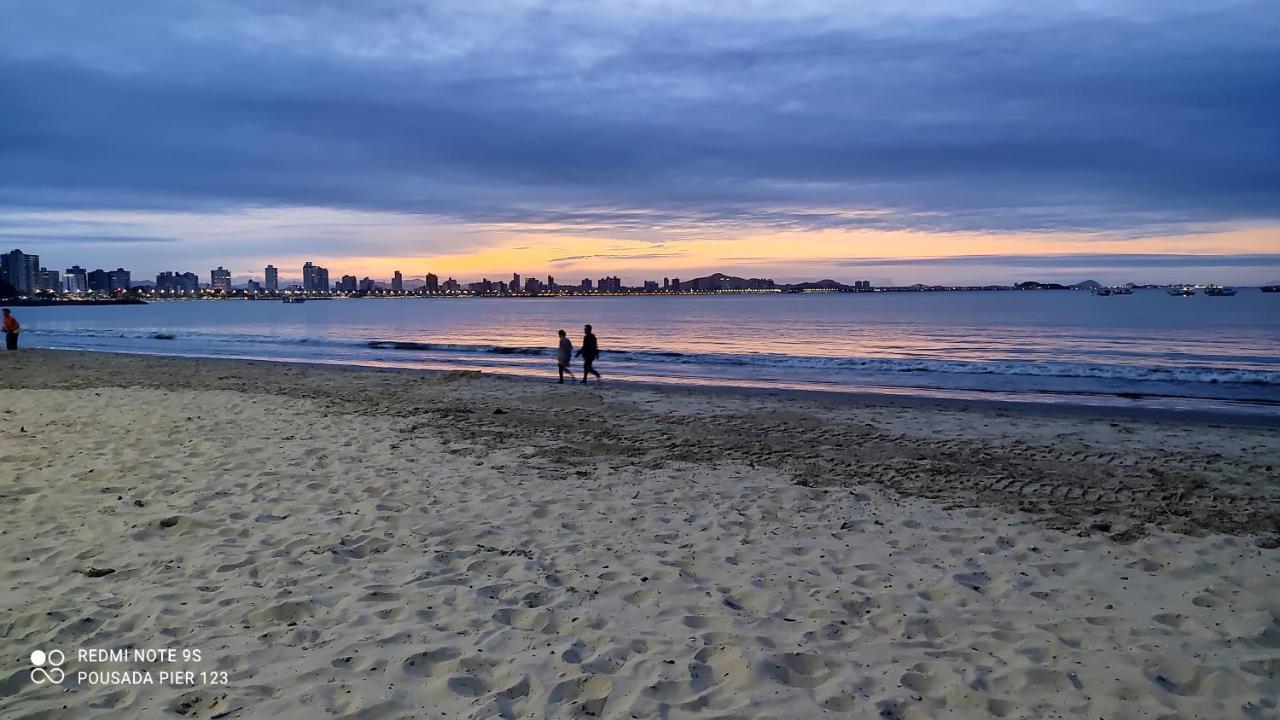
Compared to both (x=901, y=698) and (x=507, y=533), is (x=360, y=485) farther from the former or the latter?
(x=901, y=698)

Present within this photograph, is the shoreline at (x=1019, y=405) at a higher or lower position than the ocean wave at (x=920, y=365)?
lower

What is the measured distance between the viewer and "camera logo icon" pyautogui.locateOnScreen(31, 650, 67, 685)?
4043 millimetres

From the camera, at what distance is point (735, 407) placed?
1591cm

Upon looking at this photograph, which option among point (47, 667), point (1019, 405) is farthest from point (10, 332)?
point (1019, 405)

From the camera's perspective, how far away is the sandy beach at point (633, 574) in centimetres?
404

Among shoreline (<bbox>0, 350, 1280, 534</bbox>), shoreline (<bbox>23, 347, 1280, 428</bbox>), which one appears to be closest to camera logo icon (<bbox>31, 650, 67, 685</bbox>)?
shoreline (<bbox>0, 350, 1280, 534</bbox>)

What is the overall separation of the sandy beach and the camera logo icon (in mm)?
53

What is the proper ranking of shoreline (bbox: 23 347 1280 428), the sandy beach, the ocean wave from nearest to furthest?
the sandy beach < shoreline (bbox: 23 347 1280 428) < the ocean wave

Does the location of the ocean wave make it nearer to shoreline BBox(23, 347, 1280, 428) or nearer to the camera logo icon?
shoreline BBox(23, 347, 1280, 428)

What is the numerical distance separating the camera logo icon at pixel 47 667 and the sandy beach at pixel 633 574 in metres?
0.05

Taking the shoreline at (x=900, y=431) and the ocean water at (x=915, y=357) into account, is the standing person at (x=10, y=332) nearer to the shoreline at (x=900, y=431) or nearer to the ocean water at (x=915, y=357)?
the ocean water at (x=915, y=357)

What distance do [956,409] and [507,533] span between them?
12833 mm

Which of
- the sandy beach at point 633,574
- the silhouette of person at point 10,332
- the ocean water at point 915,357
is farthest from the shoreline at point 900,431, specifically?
the silhouette of person at point 10,332

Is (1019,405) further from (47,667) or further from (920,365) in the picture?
(47,667)
